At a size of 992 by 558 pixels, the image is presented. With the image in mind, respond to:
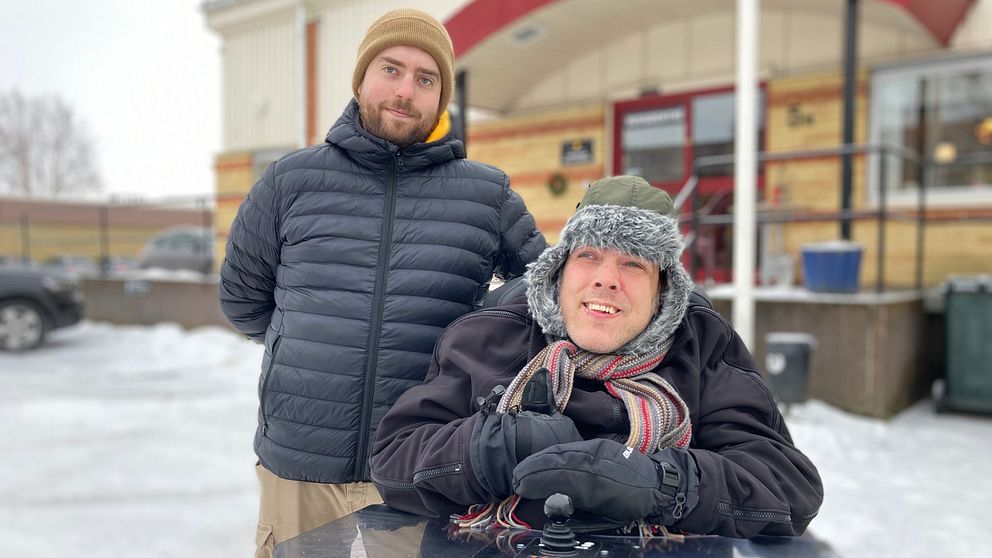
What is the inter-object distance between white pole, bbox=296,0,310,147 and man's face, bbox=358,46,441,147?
30.6ft

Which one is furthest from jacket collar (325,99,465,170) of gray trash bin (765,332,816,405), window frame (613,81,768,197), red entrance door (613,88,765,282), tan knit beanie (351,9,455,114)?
window frame (613,81,768,197)

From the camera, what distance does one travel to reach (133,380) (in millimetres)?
7812

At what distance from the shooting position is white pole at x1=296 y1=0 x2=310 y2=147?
1099 cm

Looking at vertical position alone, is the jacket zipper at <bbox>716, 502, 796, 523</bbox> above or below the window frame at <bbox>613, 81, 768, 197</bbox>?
below

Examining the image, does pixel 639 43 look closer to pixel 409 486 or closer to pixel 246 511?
pixel 246 511

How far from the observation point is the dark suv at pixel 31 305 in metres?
9.36

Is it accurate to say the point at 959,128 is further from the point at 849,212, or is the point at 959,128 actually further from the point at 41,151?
the point at 41,151

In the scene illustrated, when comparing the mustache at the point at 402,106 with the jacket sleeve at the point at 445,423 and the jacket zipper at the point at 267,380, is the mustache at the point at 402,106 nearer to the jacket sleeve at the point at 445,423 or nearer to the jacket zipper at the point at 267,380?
the jacket sleeve at the point at 445,423

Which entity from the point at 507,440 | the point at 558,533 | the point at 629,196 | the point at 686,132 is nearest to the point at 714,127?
the point at 686,132

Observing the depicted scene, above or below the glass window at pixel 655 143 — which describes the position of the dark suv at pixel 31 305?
below

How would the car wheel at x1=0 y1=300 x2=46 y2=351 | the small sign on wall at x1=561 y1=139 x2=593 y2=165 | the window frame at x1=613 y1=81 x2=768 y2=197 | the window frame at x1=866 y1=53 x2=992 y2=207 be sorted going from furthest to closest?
the small sign on wall at x1=561 y1=139 x2=593 y2=165, the car wheel at x1=0 y1=300 x2=46 y2=351, the window frame at x1=613 y1=81 x2=768 y2=197, the window frame at x1=866 y1=53 x2=992 y2=207

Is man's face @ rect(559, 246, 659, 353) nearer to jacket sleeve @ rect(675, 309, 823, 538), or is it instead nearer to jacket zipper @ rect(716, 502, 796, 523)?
jacket sleeve @ rect(675, 309, 823, 538)

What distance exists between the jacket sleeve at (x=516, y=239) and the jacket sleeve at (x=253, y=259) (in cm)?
65

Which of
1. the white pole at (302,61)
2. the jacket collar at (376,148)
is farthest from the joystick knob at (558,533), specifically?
the white pole at (302,61)
